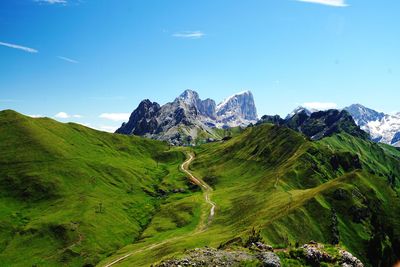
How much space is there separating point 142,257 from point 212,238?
3160 cm

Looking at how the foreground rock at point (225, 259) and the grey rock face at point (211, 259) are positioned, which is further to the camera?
the grey rock face at point (211, 259)

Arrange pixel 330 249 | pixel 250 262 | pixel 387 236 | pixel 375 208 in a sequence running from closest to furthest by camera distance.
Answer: pixel 250 262 → pixel 330 249 → pixel 387 236 → pixel 375 208

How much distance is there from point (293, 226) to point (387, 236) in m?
56.2

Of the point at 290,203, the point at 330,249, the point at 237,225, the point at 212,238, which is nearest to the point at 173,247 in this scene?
the point at 212,238

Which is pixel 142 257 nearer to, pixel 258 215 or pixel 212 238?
pixel 212 238

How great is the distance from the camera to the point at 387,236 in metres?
184

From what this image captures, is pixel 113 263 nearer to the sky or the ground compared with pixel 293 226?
nearer to the ground

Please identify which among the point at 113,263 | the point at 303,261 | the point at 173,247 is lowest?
the point at 113,263

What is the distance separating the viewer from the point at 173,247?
160 meters

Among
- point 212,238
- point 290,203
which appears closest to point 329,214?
point 290,203

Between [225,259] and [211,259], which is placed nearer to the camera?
[225,259]

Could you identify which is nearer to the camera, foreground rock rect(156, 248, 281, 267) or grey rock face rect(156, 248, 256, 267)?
foreground rock rect(156, 248, 281, 267)

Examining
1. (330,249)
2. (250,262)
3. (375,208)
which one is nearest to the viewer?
(250,262)

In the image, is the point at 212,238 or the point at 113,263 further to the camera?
the point at 113,263
